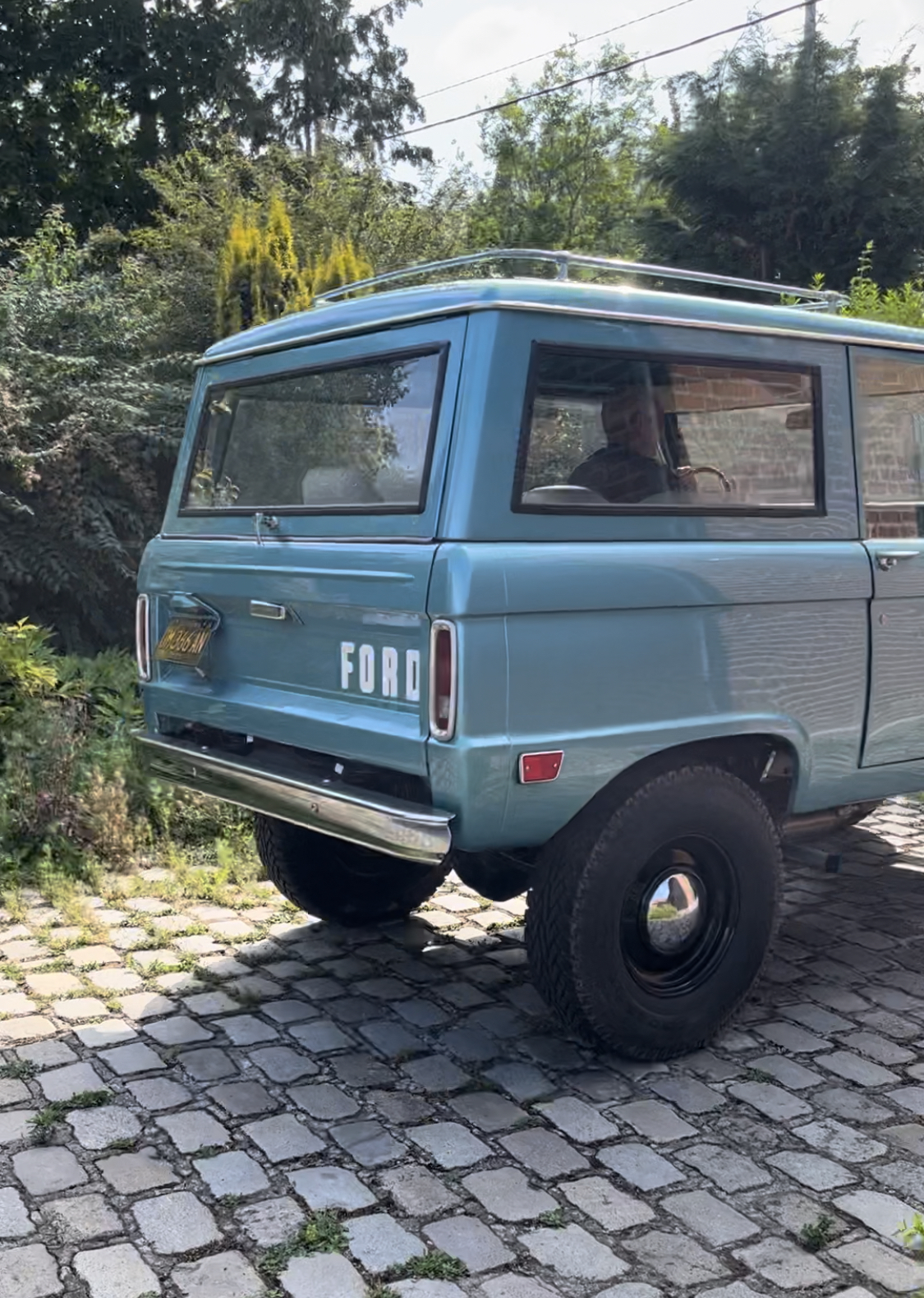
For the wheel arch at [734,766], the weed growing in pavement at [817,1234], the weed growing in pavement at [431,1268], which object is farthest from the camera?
the wheel arch at [734,766]

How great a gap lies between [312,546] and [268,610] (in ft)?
0.85

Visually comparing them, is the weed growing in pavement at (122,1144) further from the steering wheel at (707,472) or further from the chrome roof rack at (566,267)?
the chrome roof rack at (566,267)

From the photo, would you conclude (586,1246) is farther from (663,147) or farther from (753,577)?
(663,147)

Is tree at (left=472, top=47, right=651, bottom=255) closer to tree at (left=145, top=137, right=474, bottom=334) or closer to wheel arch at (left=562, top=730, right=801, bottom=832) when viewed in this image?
tree at (left=145, top=137, right=474, bottom=334)

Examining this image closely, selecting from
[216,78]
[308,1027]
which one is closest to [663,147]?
[216,78]

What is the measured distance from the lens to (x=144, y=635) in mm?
4512

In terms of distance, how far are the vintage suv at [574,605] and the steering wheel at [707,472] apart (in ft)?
0.04

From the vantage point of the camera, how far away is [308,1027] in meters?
3.99

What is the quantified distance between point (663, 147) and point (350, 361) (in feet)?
56.9

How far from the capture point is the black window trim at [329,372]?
347 centimetres

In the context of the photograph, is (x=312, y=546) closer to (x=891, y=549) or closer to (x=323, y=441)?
(x=323, y=441)

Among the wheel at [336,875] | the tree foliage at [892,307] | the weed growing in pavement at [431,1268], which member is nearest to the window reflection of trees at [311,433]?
the wheel at [336,875]

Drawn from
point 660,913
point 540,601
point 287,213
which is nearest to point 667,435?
point 540,601

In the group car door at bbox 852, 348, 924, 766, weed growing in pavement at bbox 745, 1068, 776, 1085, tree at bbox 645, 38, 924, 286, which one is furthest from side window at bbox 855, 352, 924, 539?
tree at bbox 645, 38, 924, 286
